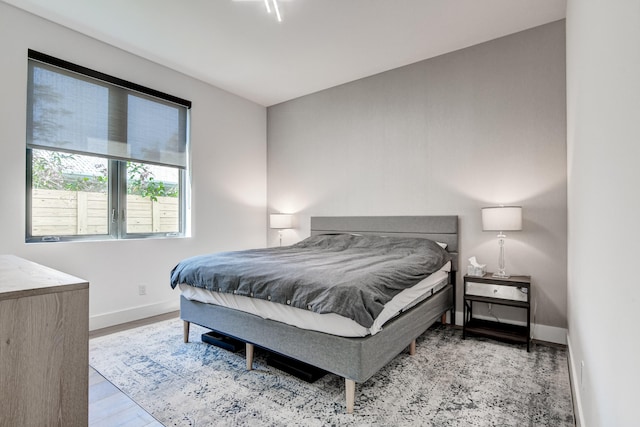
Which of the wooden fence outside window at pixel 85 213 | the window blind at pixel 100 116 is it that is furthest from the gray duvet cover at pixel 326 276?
the window blind at pixel 100 116

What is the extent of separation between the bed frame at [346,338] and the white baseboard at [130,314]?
1056 millimetres

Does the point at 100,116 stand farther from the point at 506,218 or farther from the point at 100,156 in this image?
the point at 506,218

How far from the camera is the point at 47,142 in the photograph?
300 centimetres

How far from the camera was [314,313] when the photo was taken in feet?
6.39

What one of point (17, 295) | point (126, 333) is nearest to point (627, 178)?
point (17, 295)

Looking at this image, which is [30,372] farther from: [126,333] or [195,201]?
[195,201]

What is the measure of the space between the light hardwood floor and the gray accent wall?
9.94 feet

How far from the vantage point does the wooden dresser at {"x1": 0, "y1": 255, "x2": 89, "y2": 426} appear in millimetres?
972

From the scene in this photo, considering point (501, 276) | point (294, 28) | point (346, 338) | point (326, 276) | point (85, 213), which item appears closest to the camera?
point (346, 338)

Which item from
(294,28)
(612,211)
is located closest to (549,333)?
(612,211)

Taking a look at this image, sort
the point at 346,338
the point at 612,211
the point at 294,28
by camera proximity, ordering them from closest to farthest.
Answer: the point at 612,211, the point at 346,338, the point at 294,28

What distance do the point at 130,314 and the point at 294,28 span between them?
346 centimetres

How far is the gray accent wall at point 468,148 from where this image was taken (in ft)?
9.78

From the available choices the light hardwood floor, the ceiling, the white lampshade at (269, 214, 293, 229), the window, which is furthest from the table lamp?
the window
